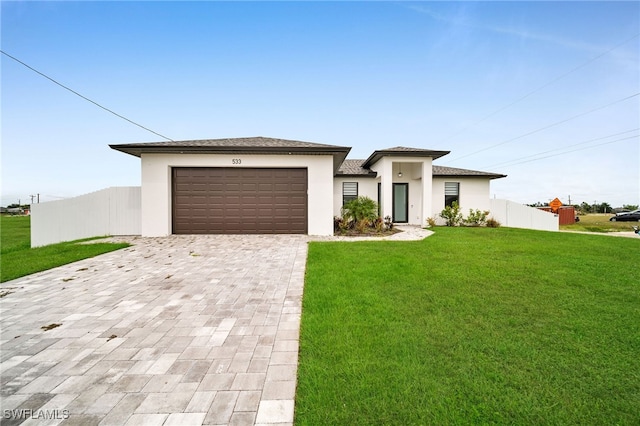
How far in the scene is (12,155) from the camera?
10.0 meters

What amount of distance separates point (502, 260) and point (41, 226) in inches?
613

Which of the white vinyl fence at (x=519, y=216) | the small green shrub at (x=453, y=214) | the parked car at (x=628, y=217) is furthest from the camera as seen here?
the parked car at (x=628, y=217)

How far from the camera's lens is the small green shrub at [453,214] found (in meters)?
14.3

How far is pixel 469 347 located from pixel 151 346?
3.13 metres

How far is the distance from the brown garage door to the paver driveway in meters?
4.93

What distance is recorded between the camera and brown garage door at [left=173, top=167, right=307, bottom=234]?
33.8 feet

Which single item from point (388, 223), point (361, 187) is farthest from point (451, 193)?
point (388, 223)

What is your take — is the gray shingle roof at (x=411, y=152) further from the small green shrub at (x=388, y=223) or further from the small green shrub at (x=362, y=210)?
the small green shrub at (x=388, y=223)

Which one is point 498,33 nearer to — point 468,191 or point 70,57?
point 468,191

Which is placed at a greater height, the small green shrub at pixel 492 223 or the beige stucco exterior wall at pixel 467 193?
the beige stucco exterior wall at pixel 467 193

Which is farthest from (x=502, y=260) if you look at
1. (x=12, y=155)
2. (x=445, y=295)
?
(x=12, y=155)

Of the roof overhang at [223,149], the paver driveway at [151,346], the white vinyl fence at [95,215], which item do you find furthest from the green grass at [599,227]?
the white vinyl fence at [95,215]

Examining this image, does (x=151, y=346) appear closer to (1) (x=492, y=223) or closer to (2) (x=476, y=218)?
(2) (x=476, y=218)

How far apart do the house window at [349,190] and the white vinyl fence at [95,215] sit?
9.75 meters
